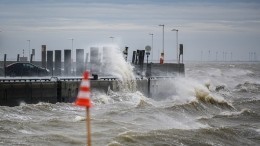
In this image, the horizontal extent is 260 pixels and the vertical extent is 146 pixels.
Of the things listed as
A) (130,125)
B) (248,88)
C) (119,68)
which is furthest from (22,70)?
(248,88)

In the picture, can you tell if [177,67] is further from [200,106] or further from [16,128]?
[16,128]

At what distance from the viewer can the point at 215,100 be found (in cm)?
3894

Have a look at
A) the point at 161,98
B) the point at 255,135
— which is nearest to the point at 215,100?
the point at 161,98

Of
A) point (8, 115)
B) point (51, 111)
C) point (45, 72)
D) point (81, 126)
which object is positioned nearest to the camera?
point (81, 126)

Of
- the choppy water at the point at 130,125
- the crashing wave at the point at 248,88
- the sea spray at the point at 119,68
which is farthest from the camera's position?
the crashing wave at the point at 248,88

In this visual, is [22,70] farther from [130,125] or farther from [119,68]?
[130,125]

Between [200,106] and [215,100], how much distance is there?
311 centimetres

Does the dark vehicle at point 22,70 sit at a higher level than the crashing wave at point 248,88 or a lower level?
higher

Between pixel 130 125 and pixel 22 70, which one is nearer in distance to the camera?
pixel 130 125

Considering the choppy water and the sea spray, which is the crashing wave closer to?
the sea spray

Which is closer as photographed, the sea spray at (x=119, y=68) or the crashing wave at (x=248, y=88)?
the sea spray at (x=119, y=68)

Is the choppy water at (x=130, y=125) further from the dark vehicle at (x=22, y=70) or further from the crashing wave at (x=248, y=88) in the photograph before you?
the crashing wave at (x=248, y=88)

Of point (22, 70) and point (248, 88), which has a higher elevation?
point (22, 70)

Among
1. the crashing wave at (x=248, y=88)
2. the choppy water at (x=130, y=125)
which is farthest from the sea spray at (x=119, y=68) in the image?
the crashing wave at (x=248, y=88)
